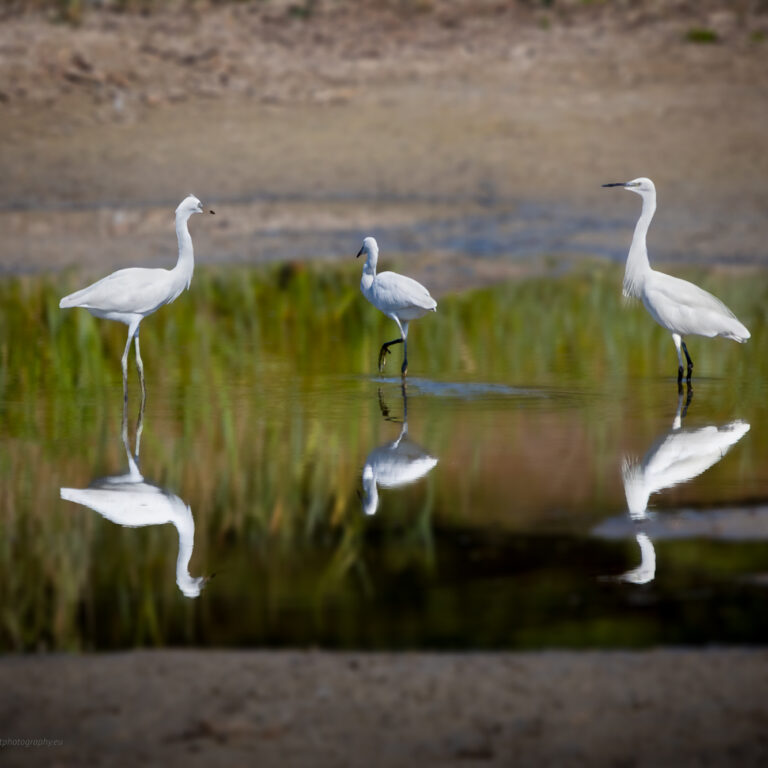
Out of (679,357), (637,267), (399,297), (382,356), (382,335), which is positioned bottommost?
(382,335)

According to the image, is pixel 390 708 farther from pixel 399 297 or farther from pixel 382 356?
pixel 382 356

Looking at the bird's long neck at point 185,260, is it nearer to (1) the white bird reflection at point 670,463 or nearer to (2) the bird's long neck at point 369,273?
(2) the bird's long neck at point 369,273

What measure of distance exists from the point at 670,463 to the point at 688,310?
2502mm

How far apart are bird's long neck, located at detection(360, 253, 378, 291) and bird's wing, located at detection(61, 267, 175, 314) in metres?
1.67

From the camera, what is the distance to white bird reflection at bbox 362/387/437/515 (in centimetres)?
643

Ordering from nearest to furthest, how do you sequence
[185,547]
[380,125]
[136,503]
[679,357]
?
1. [185,547]
2. [136,503]
3. [679,357]
4. [380,125]

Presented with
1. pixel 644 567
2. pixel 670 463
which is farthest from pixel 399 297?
pixel 644 567

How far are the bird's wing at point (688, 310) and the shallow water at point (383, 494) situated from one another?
372mm

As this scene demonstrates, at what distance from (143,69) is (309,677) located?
59.5 ft

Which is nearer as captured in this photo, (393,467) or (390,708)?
(390,708)

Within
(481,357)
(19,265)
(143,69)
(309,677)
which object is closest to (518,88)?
(143,69)

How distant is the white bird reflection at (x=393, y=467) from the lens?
643 cm

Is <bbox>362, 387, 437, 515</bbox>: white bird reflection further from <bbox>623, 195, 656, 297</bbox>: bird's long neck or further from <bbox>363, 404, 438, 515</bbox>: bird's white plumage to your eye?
<bbox>623, 195, 656, 297</bbox>: bird's long neck

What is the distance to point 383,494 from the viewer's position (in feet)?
20.9
